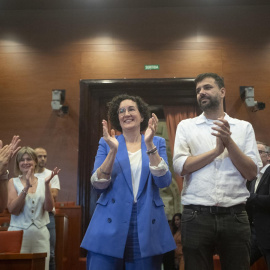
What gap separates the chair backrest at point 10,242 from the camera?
2.52m

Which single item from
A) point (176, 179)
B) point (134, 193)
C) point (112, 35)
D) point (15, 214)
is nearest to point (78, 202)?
point (176, 179)

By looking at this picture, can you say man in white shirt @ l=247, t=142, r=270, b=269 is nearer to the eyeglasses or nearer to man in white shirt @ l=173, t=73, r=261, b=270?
man in white shirt @ l=173, t=73, r=261, b=270

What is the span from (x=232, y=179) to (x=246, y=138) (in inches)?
10.6

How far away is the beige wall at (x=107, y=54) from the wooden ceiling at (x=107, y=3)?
8cm

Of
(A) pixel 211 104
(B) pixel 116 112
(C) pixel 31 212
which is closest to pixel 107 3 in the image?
(C) pixel 31 212

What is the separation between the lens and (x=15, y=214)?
10.8ft

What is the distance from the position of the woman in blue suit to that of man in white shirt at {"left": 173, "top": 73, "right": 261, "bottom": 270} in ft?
0.38

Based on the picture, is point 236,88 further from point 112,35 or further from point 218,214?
point 218,214

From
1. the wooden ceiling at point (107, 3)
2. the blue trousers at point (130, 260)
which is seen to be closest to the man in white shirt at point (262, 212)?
the blue trousers at point (130, 260)

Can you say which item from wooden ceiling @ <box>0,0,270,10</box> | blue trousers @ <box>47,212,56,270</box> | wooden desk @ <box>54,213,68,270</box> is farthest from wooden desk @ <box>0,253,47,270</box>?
wooden ceiling @ <box>0,0,270,10</box>

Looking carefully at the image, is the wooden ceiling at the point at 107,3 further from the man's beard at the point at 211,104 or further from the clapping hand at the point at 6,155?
the man's beard at the point at 211,104

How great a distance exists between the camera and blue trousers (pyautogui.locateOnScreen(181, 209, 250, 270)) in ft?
6.21

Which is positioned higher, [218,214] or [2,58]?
[2,58]

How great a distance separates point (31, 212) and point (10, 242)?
31.2 inches
